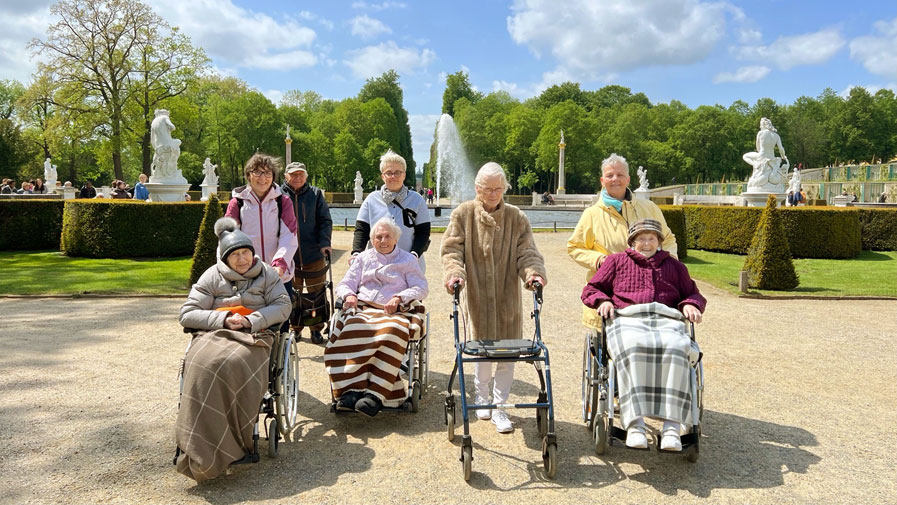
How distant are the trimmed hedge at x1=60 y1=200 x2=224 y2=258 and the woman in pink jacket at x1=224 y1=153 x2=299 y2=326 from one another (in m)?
11.8

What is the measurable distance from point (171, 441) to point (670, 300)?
12.2 feet

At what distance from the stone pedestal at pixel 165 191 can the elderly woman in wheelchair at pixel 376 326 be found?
18324 mm

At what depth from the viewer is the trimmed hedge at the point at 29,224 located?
57.6 ft

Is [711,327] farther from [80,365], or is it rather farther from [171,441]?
[80,365]

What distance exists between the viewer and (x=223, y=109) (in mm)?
54031

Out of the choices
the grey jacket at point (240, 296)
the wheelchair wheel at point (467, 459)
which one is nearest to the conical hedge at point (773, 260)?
the wheelchair wheel at point (467, 459)

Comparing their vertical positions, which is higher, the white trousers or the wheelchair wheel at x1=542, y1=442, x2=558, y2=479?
the white trousers

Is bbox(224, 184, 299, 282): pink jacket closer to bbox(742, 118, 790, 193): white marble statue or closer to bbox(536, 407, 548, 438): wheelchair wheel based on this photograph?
bbox(536, 407, 548, 438): wheelchair wheel

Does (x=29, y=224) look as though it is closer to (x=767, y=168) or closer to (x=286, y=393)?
(x=286, y=393)

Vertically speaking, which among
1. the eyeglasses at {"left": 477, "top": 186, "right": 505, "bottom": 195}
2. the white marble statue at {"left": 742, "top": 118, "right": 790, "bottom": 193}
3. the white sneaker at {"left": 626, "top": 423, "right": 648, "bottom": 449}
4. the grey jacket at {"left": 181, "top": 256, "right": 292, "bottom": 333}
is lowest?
the white sneaker at {"left": 626, "top": 423, "right": 648, "bottom": 449}

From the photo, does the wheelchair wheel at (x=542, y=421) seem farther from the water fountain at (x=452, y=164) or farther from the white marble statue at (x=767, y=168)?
the water fountain at (x=452, y=164)

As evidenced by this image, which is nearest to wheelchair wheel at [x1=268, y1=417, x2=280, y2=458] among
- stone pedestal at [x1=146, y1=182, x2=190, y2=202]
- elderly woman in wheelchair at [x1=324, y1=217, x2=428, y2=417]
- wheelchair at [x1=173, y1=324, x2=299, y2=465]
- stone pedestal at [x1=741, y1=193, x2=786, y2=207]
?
wheelchair at [x1=173, y1=324, x2=299, y2=465]

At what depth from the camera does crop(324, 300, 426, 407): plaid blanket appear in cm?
456

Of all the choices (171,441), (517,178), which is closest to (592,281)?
(171,441)
